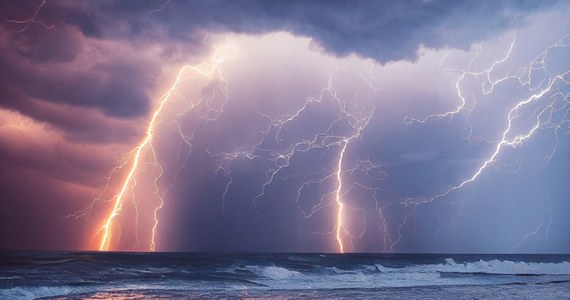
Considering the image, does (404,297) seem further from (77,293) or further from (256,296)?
(77,293)

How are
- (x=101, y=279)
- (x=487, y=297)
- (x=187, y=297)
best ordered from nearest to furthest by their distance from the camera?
(x=187, y=297) → (x=487, y=297) → (x=101, y=279)

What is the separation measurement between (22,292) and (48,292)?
656 mm

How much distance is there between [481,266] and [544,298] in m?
22.3

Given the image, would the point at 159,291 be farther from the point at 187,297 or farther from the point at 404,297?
the point at 404,297

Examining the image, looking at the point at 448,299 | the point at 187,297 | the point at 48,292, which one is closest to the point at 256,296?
the point at 187,297

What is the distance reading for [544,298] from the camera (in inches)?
446

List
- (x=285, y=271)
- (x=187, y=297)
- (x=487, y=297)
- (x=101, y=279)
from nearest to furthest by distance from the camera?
(x=187, y=297)
(x=487, y=297)
(x=101, y=279)
(x=285, y=271)

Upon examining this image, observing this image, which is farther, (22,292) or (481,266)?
(481,266)

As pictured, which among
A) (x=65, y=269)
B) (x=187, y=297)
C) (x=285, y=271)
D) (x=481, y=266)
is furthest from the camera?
(x=481, y=266)

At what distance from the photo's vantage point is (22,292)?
1191 centimetres

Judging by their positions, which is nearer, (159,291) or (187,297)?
(187,297)

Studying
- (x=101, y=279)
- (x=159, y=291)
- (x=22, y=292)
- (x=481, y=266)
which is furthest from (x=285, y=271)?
(x=481, y=266)

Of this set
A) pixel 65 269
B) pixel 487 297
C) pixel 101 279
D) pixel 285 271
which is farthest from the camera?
pixel 285 271

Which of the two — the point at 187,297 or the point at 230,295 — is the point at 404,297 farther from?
the point at 187,297
